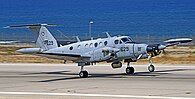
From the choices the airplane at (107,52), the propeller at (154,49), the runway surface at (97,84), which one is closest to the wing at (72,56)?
the airplane at (107,52)

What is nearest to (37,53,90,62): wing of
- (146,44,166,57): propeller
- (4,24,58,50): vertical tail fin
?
(4,24,58,50): vertical tail fin

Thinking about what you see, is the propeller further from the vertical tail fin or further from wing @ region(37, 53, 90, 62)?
the vertical tail fin

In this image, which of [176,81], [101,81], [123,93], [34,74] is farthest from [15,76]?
[123,93]

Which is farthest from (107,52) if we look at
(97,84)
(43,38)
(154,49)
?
(97,84)

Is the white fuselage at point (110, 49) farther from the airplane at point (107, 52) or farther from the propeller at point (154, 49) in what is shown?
the propeller at point (154, 49)

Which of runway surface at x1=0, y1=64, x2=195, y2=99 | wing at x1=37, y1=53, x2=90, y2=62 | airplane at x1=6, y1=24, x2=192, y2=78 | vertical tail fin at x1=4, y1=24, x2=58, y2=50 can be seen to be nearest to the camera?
runway surface at x1=0, y1=64, x2=195, y2=99

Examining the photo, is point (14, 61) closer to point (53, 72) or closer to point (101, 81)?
point (53, 72)

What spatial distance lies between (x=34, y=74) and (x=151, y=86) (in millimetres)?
10972

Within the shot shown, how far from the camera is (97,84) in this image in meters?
29.4

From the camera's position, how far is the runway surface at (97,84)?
79.8 feet

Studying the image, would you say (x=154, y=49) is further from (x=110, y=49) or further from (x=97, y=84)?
(x=97, y=84)

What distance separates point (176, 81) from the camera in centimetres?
3053

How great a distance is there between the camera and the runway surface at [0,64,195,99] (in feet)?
79.8

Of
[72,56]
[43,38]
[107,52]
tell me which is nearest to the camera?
[107,52]
